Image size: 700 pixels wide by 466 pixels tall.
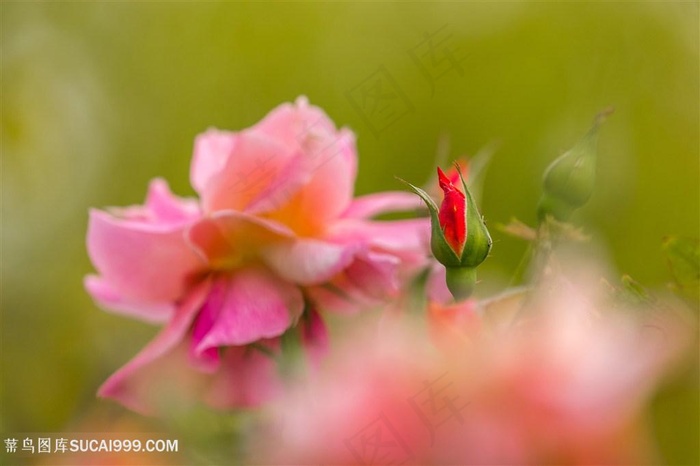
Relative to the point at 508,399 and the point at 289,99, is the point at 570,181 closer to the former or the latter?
the point at 508,399

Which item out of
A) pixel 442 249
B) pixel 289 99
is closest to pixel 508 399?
pixel 442 249

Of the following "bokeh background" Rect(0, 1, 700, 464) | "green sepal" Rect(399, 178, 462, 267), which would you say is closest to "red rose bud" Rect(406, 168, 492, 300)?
"green sepal" Rect(399, 178, 462, 267)

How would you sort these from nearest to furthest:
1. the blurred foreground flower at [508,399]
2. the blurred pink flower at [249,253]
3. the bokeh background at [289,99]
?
the blurred foreground flower at [508,399], the blurred pink flower at [249,253], the bokeh background at [289,99]

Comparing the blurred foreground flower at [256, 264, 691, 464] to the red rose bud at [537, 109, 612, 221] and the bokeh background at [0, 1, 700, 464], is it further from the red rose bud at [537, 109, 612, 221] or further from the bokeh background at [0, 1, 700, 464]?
the bokeh background at [0, 1, 700, 464]

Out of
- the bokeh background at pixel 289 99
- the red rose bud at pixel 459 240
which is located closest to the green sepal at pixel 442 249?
the red rose bud at pixel 459 240

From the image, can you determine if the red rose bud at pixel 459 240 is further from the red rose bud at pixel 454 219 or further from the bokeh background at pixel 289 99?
the bokeh background at pixel 289 99

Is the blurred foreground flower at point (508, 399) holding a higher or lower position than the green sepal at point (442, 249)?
lower

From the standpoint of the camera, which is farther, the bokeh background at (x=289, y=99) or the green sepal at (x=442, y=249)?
the bokeh background at (x=289, y=99)
